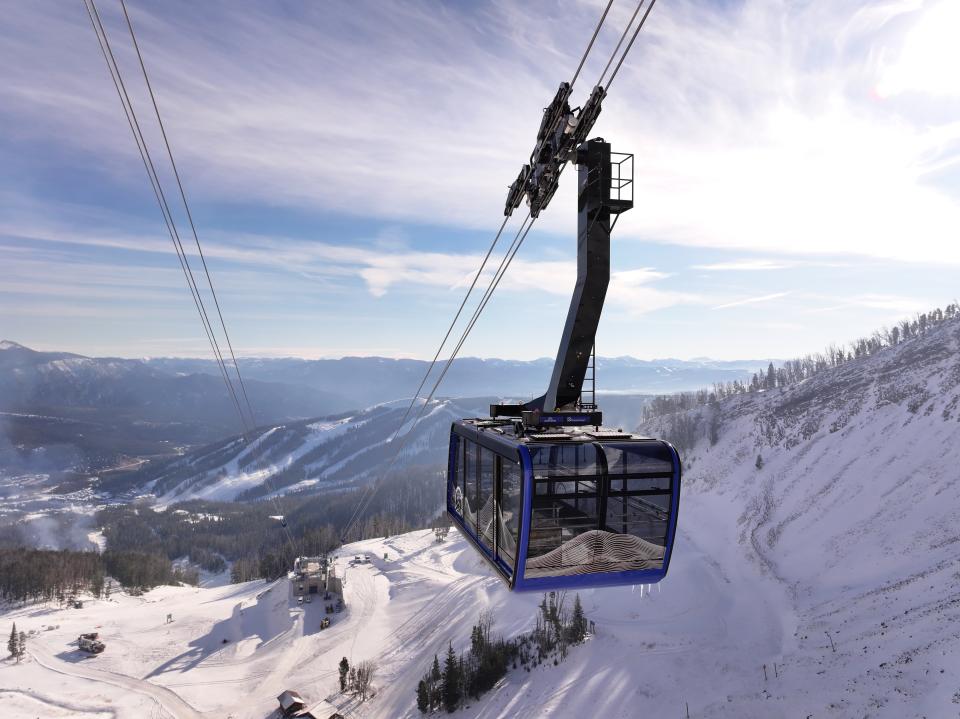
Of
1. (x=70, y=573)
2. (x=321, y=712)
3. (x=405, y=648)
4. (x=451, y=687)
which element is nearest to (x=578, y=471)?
(x=451, y=687)

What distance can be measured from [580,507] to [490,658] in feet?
173

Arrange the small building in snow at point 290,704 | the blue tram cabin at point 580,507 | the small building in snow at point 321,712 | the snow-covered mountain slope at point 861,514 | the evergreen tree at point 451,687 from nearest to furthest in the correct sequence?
the blue tram cabin at point 580,507 → the snow-covered mountain slope at point 861,514 → the small building in snow at point 321,712 → the small building in snow at point 290,704 → the evergreen tree at point 451,687

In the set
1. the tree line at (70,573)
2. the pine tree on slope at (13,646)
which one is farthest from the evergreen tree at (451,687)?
the tree line at (70,573)

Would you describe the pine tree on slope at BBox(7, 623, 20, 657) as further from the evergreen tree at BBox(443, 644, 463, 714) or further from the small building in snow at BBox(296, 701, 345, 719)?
the evergreen tree at BBox(443, 644, 463, 714)

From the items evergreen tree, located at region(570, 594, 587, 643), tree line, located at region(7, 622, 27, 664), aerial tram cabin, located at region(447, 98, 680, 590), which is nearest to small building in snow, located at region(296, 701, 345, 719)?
evergreen tree, located at region(570, 594, 587, 643)

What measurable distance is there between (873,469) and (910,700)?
54.1 meters

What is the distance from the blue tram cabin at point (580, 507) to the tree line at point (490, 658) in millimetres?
48429

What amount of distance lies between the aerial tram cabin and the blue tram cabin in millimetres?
24

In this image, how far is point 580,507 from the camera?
11.8 m

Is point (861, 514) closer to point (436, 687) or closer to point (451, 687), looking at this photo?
point (451, 687)

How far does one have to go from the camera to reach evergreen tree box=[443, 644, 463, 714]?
169 feet

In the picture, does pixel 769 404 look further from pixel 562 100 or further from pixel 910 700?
pixel 562 100

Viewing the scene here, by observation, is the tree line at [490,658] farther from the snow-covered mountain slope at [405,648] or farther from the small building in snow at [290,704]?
the small building in snow at [290,704]

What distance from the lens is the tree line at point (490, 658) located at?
52.2 metres
